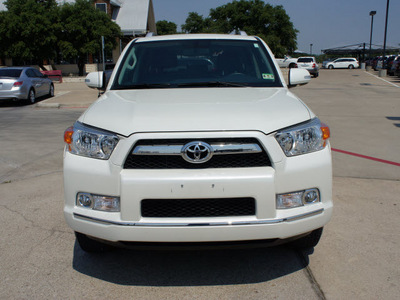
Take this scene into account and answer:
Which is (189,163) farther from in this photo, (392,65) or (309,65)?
(309,65)

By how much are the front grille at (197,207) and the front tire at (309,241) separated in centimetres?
86

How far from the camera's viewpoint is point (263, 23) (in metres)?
58.8

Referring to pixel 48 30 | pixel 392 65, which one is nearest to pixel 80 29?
pixel 48 30

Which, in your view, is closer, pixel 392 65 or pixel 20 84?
pixel 20 84

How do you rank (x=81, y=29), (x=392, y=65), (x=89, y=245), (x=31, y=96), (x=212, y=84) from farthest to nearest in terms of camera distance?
1. (x=81, y=29)
2. (x=392, y=65)
3. (x=31, y=96)
4. (x=212, y=84)
5. (x=89, y=245)

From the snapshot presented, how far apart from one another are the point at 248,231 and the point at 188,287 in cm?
68

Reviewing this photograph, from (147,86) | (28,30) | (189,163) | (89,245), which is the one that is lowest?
(89,245)

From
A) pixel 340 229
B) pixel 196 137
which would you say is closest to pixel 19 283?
pixel 196 137

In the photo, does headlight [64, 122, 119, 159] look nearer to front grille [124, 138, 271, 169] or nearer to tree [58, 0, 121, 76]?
front grille [124, 138, 271, 169]

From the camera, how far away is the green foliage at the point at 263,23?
57.4 m

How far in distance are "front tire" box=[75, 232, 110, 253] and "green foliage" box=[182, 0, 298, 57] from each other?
55179 millimetres

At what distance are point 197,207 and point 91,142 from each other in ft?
2.73

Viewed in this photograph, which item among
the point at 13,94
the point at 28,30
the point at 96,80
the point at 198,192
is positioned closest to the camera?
the point at 198,192

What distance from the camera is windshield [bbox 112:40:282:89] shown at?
3852 millimetres
